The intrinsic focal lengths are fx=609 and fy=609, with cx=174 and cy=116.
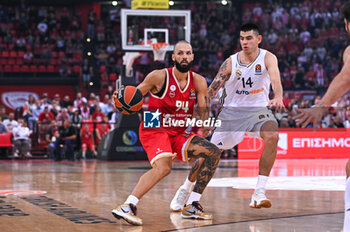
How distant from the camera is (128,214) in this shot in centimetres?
600

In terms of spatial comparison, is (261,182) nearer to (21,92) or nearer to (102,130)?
(102,130)

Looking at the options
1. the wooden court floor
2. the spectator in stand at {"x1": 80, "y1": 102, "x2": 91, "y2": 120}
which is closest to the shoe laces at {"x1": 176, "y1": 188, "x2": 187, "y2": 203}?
the wooden court floor

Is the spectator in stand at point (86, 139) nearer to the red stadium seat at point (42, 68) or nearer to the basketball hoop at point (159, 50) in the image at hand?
the basketball hoop at point (159, 50)

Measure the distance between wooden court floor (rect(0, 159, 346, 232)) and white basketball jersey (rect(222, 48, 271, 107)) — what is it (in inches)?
51.0

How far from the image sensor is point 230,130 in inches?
294

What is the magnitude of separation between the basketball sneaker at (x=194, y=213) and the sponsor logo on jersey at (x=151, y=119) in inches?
37.1

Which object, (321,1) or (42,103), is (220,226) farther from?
(321,1)

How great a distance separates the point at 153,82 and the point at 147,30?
12621mm

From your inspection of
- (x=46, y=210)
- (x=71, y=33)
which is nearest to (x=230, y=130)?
(x=46, y=210)

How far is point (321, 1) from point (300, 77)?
23.7ft

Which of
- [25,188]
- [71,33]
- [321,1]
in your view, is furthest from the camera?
[321,1]

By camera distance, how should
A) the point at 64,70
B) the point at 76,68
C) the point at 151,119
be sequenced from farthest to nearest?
the point at 76,68 < the point at 64,70 < the point at 151,119

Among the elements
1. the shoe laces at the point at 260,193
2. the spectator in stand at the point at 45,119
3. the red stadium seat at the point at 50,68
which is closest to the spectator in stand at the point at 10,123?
the spectator in stand at the point at 45,119

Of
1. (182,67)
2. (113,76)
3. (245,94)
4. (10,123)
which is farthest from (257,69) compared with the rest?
(113,76)
